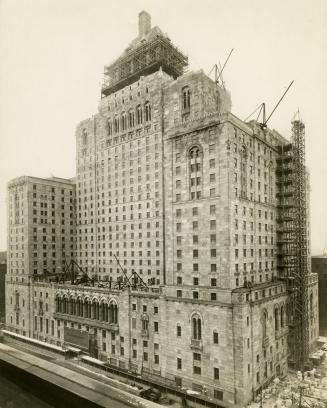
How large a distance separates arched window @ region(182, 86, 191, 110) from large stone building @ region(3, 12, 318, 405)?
0.46m

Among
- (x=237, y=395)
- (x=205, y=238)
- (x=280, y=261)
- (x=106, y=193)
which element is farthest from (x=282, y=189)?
(x=106, y=193)

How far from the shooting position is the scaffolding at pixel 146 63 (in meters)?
92.4

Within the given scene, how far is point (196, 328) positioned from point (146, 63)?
71.6 metres

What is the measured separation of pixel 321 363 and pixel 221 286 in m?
35.1

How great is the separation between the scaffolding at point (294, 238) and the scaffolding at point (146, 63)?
40.9 meters

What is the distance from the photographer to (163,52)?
305 feet

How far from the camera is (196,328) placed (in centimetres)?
5712

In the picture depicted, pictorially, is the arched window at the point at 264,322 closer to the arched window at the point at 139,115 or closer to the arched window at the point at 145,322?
the arched window at the point at 145,322

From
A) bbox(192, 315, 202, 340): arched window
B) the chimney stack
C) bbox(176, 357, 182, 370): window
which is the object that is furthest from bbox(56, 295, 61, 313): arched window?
the chimney stack

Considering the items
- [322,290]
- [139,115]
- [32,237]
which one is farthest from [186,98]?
[322,290]

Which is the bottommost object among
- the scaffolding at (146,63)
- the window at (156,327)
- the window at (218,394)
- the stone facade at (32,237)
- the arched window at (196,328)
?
the window at (218,394)

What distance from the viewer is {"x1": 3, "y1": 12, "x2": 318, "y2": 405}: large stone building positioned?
56000 mm

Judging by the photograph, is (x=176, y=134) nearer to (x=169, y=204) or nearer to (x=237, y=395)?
(x=169, y=204)

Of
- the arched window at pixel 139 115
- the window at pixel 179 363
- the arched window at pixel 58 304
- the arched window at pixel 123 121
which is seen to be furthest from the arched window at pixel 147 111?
the window at pixel 179 363
